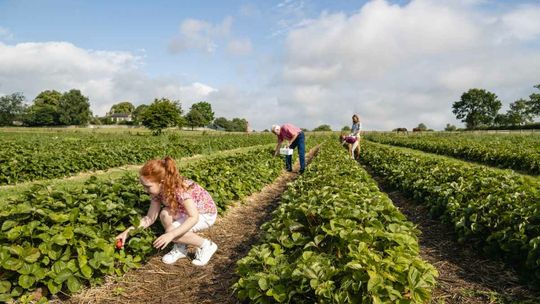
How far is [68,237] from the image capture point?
3.68m

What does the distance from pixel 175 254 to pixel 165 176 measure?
120cm

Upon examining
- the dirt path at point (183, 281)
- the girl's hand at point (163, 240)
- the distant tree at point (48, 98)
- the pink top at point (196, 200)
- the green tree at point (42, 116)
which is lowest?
A: the dirt path at point (183, 281)

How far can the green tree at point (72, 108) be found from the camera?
93875 millimetres

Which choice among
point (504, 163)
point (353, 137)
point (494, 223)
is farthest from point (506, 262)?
point (504, 163)

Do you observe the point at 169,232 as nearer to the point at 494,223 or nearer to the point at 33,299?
the point at 33,299

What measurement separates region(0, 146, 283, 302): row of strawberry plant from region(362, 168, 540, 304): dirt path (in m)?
3.51

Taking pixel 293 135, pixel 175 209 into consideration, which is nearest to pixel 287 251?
pixel 175 209

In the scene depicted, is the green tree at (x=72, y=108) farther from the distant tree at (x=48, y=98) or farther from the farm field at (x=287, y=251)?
the farm field at (x=287, y=251)

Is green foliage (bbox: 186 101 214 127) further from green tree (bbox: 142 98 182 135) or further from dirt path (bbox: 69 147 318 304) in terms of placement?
dirt path (bbox: 69 147 318 304)

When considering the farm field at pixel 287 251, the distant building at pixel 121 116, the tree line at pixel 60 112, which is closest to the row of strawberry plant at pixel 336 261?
the farm field at pixel 287 251

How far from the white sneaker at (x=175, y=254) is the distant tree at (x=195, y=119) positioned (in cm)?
10350

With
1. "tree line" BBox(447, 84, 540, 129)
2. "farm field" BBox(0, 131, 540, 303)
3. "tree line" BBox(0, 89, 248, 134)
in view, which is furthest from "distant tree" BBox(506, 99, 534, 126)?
"farm field" BBox(0, 131, 540, 303)

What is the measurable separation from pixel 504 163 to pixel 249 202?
12.4m

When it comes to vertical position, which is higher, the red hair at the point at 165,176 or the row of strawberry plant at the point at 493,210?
the red hair at the point at 165,176
